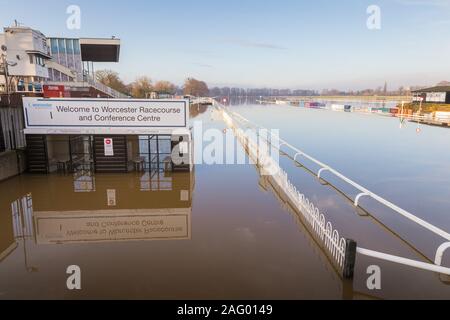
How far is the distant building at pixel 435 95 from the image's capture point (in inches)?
2170

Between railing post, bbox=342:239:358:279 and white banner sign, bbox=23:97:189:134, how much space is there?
1193 centimetres

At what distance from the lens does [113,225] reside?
10.5 metres

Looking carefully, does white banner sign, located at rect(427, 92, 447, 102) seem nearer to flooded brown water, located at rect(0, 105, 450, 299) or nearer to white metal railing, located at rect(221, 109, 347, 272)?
white metal railing, located at rect(221, 109, 347, 272)

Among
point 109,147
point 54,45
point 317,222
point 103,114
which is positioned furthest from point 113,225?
point 54,45

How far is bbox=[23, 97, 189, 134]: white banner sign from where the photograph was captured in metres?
16.4

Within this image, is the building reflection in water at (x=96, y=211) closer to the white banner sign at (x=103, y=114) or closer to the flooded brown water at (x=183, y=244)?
the flooded brown water at (x=183, y=244)

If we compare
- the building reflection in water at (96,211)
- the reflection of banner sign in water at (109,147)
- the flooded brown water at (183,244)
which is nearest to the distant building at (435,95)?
the flooded brown water at (183,244)

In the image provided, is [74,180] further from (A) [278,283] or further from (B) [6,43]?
(B) [6,43]

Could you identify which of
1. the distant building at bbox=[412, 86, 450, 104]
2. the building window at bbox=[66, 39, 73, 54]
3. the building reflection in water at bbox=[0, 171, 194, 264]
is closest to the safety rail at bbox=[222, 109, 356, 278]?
the building reflection in water at bbox=[0, 171, 194, 264]

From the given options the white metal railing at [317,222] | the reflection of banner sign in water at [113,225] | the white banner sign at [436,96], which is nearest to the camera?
the white metal railing at [317,222]

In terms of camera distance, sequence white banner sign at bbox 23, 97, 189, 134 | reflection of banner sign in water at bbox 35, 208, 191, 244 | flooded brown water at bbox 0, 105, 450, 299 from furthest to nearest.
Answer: white banner sign at bbox 23, 97, 189, 134, reflection of banner sign in water at bbox 35, 208, 191, 244, flooded brown water at bbox 0, 105, 450, 299

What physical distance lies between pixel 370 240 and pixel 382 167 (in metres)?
11.0

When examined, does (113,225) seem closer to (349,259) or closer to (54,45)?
(349,259)

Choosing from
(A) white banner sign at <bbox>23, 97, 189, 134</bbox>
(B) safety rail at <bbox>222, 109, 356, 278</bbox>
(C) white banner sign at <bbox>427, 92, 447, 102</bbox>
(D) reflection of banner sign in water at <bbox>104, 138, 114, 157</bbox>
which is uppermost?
(C) white banner sign at <bbox>427, 92, 447, 102</bbox>
